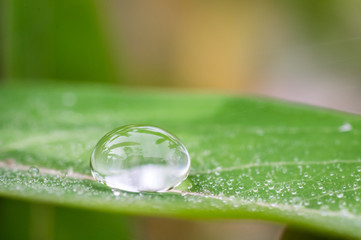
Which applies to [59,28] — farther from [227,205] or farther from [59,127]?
[227,205]

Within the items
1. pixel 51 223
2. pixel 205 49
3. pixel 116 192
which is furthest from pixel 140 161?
pixel 205 49

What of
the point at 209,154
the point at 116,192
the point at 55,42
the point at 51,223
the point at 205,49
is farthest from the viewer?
the point at 205,49

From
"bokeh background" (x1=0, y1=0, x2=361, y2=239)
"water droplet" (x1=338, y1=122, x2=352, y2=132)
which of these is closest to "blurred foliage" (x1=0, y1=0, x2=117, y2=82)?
"bokeh background" (x1=0, y1=0, x2=361, y2=239)

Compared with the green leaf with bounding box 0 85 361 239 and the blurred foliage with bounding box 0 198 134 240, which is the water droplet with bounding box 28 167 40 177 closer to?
the green leaf with bounding box 0 85 361 239

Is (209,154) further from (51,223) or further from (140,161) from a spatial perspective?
(51,223)

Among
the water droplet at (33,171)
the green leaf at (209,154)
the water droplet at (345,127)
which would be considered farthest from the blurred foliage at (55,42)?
the water droplet at (345,127)

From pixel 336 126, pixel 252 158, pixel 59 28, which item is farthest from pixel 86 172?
pixel 59 28

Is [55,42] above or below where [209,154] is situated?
above
